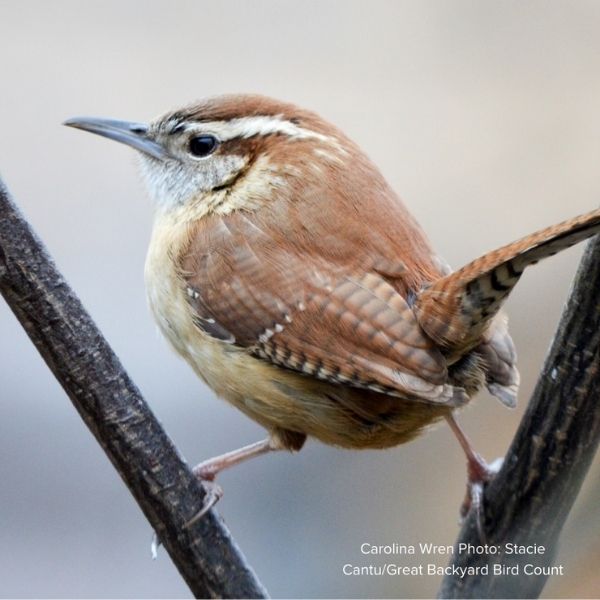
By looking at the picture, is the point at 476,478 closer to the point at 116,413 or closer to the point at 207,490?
the point at 207,490

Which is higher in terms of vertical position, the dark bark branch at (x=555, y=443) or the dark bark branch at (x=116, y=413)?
the dark bark branch at (x=116, y=413)

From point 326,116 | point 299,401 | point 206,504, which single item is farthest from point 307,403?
point 326,116

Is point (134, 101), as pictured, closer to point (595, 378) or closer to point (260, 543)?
point (260, 543)

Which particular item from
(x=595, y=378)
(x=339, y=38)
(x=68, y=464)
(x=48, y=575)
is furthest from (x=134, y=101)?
(x=595, y=378)

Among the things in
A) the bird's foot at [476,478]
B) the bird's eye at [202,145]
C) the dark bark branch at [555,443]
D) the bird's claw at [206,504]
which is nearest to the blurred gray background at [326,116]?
the bird's foot at [476,478]

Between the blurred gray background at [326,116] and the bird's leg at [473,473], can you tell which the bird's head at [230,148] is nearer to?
the bird's leg at [473,473]

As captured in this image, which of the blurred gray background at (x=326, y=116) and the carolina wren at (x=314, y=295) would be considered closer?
the carolina wren at (x=314, y=295)

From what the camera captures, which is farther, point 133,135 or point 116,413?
point 133,135

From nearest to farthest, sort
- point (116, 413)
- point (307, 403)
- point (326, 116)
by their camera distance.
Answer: point (116, 413) → point (307, 403) → point (326, 116)
